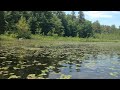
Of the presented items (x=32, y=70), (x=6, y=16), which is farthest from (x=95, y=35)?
(x=32, y=70)

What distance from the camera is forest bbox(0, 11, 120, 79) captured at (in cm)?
684

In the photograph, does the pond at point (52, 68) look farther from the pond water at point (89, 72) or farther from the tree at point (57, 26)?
the tree at point (57, 26)

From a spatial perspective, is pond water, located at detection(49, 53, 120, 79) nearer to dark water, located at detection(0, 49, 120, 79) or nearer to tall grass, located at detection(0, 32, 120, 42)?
dark water, located at detection(0, 49, 120, 79)

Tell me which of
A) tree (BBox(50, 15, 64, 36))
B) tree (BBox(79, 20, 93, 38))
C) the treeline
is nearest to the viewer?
the treeline

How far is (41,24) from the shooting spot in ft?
33.2

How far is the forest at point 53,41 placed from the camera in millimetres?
6836

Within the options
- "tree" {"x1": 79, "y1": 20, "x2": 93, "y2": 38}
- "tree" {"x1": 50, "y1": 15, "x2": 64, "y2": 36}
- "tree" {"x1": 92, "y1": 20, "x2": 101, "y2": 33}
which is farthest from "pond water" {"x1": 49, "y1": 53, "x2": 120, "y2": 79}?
"tree" {"x1": 92, "y1": 20, "x2": 101, "y2": 33}

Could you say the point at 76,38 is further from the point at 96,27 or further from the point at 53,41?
the point at 96,27

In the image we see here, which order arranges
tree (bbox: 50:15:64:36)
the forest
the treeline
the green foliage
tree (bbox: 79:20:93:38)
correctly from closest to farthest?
the forest, the green foliage, the treeline, tree (bbox: 50:15:64:36), tree (bbox: 79:20:93:38)

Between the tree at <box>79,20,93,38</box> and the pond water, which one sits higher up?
the tree at <box>79,20,93,38</box>

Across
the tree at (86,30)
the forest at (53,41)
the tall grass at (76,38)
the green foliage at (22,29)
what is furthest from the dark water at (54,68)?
the tree at (86,30)

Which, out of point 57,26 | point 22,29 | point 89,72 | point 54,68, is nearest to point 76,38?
point 57,26
